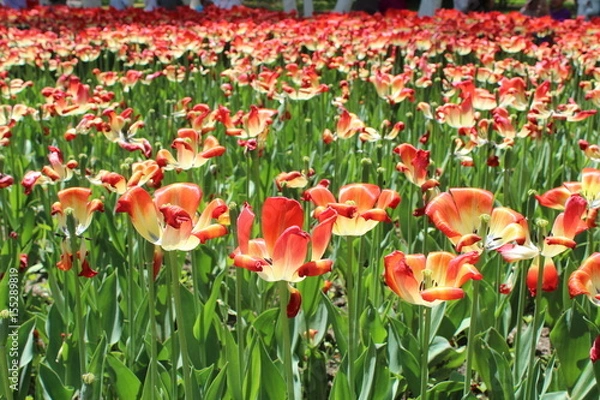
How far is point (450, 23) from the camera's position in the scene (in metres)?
8.73

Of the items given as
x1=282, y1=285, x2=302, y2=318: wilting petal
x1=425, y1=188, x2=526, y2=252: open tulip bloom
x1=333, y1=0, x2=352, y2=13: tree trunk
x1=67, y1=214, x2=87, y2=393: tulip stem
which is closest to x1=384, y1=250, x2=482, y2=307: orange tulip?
x1=425, y1=188, x2=526, y2=252: open tulip bloom

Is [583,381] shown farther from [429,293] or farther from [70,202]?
[70,202]

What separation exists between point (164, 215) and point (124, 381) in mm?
750

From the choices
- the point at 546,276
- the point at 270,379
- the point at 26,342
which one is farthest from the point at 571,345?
the point at 26,342

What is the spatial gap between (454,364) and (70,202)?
128 centimetres

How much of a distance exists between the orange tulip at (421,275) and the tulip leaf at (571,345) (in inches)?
32.6

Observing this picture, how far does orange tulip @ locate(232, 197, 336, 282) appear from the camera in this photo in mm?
1313

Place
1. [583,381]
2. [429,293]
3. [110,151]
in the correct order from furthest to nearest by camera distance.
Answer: [110,151] < [583,381] < [429,293]

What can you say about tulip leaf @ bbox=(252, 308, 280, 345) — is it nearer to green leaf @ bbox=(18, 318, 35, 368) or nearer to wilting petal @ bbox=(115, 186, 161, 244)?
green leaf @ bbox=(18, 318, 35, 368)

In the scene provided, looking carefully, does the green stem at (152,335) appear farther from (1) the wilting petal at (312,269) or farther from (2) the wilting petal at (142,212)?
(1) the wilting petal at (312,269)

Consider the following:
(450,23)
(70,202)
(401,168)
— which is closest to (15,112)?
(70,202)

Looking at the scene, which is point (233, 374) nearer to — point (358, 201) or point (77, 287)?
point (77, 287)

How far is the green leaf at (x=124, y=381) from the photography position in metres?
1.97

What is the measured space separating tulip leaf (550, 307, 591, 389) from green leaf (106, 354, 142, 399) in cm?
112
